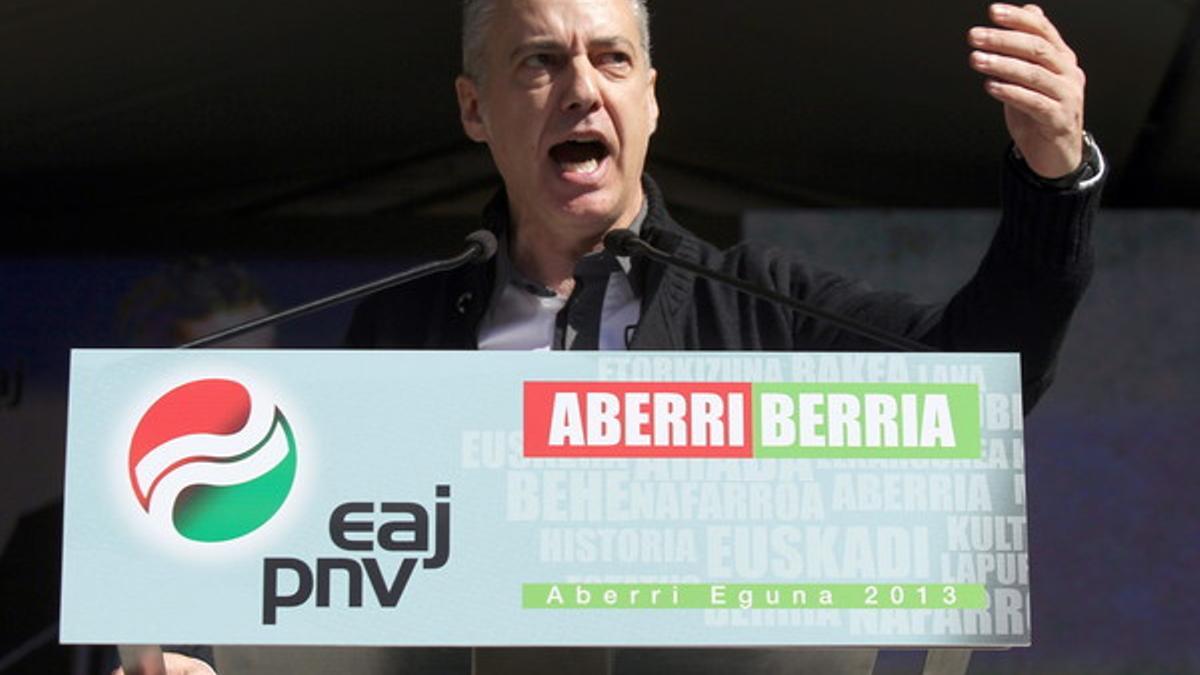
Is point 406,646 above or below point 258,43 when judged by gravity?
below

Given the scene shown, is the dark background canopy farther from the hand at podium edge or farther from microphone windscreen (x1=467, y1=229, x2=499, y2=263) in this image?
the hand at podium edge

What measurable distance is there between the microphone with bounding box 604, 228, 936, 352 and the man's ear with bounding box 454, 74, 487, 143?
1.73 feet

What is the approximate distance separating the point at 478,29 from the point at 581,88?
219 mm

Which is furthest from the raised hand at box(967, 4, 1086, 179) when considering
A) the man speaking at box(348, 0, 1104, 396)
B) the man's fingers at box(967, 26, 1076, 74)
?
the man speaking at box(348, 0, 1104, 396)

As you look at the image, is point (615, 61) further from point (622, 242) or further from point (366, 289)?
point (366, 289)

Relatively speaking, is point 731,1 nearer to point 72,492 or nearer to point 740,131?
point 740,131

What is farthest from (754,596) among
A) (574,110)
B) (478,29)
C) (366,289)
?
(478,29)

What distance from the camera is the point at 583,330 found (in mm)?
1796

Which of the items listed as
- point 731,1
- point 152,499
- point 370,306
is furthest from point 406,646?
point 731,1

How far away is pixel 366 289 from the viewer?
142 centimetres

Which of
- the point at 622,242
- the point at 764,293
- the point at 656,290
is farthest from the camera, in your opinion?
the point at 656,290

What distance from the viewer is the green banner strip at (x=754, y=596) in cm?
120

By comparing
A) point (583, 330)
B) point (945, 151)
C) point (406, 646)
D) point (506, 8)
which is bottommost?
point (406, 646)

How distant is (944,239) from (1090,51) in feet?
1.80
